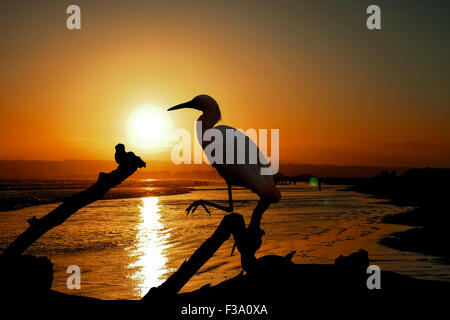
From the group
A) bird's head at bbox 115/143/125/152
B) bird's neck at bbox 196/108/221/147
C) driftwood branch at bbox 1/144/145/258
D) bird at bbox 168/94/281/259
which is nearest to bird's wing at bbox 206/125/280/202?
bird at bbox 168/94/281/259

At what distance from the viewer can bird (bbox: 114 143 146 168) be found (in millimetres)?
4547

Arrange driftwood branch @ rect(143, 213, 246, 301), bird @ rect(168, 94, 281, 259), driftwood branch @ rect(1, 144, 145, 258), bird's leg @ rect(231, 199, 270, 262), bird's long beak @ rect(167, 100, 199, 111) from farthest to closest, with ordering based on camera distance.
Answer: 1. bird's long beak @ rect(167, 100, 199, 111)
2. bird @ rect(168, 94, 281, 259)
3. bird's leg @ rect(231, 199, 270, 262)
4. driftwood branch @ rect(1, 144, 145, 258)
5. driftwood branch @ rect(143, 213, 246, 301)

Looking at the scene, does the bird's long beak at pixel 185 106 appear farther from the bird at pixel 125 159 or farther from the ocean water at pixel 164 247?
the ocean water at pixel 164 247

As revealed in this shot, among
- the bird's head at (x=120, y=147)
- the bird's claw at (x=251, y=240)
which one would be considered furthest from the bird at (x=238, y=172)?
the bird's head at (x=120, y=147)

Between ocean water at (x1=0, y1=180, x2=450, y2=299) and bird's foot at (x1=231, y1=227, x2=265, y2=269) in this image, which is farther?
ocean water at (x1=0, y1=180, x2=450, y2=299)

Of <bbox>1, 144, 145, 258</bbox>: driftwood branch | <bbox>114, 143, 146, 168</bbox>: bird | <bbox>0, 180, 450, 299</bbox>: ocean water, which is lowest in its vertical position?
<bbox>0, 180, 450, 299</bbox>: ocean water

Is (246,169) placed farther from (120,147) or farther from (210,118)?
(120,147)

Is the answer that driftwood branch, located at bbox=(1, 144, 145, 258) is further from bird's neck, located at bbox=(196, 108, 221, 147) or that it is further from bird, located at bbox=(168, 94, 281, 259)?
bird's neck, located at bbox=(196, 108, 221, 147)

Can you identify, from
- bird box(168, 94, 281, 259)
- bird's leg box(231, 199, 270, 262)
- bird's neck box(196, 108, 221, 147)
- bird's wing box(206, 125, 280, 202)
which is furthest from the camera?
bird's neck box(196, 108, 221, 147)

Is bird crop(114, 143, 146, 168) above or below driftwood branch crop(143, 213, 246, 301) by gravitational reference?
above

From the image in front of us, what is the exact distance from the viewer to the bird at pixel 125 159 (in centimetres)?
455

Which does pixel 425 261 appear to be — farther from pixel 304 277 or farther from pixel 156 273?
pixel 304 277

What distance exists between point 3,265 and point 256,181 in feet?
11.2
